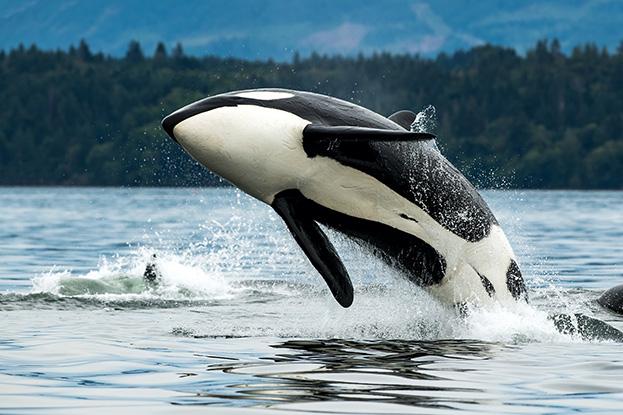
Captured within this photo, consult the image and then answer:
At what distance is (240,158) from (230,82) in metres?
122

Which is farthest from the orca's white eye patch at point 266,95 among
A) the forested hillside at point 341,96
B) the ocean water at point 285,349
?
the forested hillside at point 341,96

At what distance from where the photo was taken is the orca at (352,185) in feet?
40.7

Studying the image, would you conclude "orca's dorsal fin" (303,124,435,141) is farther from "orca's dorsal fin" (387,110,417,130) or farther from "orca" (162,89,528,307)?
"orca's dorsal fin" (387,110,417,130)

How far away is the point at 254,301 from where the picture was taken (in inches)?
714

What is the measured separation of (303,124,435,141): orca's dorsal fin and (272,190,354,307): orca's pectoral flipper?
2.23 ft

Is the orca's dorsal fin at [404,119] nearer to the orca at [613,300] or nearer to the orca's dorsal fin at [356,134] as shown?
the orca's dorsal fin at [356,134]

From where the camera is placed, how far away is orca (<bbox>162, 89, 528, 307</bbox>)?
1240 cm

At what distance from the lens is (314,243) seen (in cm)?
1266

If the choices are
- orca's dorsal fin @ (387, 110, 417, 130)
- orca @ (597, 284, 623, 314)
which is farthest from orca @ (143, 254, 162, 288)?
orca's dorsal fin @ (387, 110, 417, 130)

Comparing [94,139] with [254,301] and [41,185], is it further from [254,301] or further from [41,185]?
[254,301]

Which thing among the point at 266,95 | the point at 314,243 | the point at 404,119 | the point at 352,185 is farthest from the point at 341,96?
the point at 314,243

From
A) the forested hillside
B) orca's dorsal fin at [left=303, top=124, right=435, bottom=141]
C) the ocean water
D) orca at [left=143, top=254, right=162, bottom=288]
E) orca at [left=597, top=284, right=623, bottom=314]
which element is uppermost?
the forested hillside

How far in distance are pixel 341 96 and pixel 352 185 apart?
132 metres

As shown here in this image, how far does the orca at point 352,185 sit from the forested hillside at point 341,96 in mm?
108001
